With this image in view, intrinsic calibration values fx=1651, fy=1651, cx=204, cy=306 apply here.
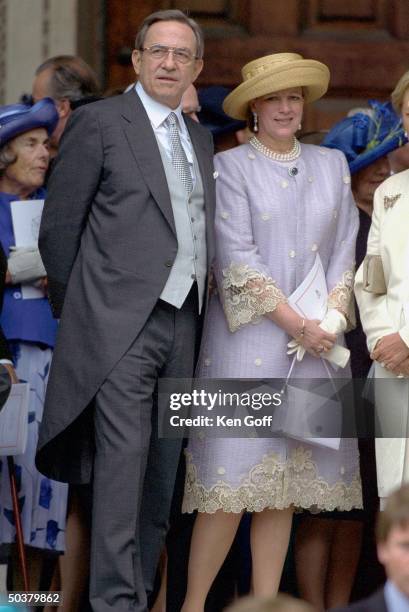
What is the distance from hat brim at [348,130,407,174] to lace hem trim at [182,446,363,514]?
3.94 feet

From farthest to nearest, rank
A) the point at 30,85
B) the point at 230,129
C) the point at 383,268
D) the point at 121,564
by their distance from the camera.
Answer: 1. the point at 30,85
2. the point at 230,129
3. the point at 383,268
4. the point at 121,564

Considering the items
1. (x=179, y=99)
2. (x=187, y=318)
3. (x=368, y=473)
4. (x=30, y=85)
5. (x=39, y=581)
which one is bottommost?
(x=39, y=581)

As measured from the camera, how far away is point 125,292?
18.0 ft

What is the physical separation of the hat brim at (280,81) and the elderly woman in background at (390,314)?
36 cm

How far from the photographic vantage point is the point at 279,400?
571 cm

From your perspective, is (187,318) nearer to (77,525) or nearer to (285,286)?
(285,286)

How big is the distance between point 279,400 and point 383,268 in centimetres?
58

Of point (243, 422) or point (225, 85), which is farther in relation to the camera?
point (225, 85)

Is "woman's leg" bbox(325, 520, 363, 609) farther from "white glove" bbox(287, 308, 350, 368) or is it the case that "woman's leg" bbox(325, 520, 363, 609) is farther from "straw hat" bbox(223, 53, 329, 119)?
"straw hat" bbox(223, 53, 329, 119)

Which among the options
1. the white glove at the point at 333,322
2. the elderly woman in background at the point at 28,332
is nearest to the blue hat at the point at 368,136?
the white glove at the point at 333,322

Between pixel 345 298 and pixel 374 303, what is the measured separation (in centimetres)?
21

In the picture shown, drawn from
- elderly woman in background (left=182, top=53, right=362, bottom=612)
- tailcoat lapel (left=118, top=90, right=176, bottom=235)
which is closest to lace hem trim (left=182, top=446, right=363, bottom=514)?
elderly woman in background (left=182, top=53, right=362, bottom=612)

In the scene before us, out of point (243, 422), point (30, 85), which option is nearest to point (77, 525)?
point (243, 422)

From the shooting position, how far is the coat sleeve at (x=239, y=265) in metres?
5.71
